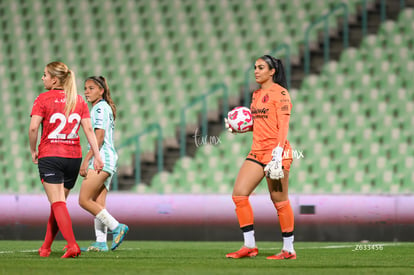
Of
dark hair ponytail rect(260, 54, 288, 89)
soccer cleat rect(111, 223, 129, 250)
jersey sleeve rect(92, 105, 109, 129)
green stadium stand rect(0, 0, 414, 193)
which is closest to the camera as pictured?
dark hair ponytail rect(260, 54, 288, 89)

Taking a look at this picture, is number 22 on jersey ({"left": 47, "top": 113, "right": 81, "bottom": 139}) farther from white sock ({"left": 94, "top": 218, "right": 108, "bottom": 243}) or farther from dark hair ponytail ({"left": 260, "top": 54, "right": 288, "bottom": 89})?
dark hair ponytail ({"left": 260, "top": 54, "right": 288, "bottom": 89})

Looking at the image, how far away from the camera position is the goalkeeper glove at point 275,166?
650 centimetres

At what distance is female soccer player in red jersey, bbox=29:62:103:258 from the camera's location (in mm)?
6629

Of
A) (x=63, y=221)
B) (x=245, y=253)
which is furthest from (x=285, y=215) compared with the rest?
(x=63, y=221)

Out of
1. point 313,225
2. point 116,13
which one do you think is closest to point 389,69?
point 313,225

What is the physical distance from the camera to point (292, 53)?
13.7 meters

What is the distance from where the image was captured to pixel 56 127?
6672 mm

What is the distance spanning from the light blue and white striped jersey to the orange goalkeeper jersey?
161cm

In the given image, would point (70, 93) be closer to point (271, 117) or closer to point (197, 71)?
point (271, 117)

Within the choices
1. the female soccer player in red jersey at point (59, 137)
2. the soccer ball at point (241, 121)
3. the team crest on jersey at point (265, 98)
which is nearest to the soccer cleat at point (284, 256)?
the soccer ball at point (241, 121)

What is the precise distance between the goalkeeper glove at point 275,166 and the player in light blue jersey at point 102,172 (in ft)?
5.45

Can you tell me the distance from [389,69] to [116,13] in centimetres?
535

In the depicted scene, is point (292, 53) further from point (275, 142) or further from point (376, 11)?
point (275, 142)

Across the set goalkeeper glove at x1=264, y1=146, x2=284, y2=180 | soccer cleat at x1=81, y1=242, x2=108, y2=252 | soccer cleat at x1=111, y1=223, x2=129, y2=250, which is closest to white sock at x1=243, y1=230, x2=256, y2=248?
goalkeeper glove at x1=264, y1=146, x2=284, y2=180
